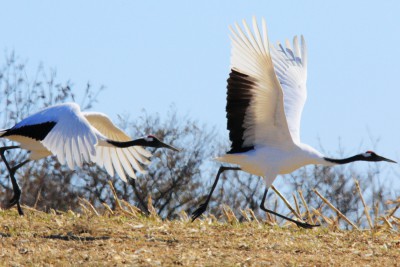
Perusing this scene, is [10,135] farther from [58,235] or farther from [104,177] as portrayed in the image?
[104,177]

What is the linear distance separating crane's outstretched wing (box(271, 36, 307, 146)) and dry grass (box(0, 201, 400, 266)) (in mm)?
1752

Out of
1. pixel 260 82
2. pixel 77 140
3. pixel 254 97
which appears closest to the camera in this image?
pixel 77 140

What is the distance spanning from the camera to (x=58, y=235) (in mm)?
9805

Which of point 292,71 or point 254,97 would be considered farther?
point 292,71

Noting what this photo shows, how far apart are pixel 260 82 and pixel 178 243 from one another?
196cm

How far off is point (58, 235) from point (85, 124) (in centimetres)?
119

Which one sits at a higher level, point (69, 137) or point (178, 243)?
point (69, 137)

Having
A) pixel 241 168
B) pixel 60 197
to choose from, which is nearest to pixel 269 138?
pixel 241 168

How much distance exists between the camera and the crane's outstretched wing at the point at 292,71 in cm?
1231

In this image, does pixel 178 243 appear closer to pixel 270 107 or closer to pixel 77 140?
pixel 77 140

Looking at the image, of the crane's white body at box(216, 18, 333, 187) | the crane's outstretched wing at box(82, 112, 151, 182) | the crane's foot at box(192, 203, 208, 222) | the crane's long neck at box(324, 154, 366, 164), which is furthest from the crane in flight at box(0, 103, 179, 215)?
the crane's long neck at box(324, 154, 366, 164)

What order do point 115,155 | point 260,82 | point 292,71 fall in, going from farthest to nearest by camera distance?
point 292,71, point 115,155, point 260,82

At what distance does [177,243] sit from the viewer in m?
9.55

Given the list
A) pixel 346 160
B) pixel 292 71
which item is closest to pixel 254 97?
pixel 346 160
